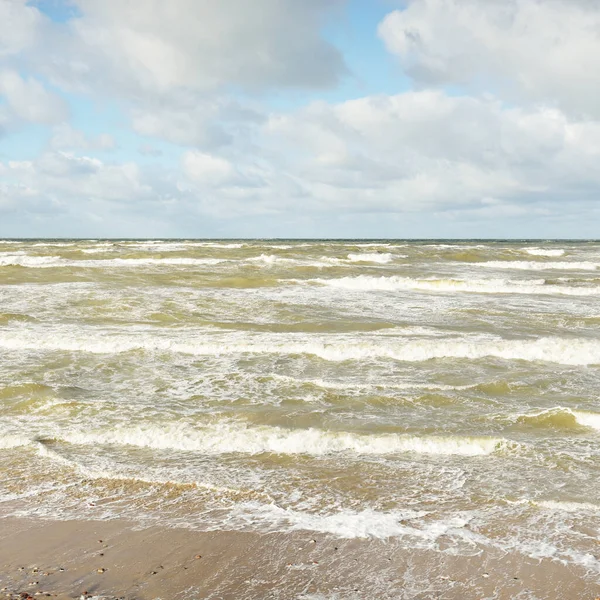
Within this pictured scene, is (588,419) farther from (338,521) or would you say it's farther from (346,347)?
(346,347)

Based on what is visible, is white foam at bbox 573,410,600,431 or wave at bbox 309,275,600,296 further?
wave at bbox 309,275,600,296

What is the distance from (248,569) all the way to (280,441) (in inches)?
102

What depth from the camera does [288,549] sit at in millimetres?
4277

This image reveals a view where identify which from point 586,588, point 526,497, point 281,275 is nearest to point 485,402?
point 526,497

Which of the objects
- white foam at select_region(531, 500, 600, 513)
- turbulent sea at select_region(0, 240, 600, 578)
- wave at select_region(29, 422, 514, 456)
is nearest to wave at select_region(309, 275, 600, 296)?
turbulent sea at select_region(0, 240, 600, 578)

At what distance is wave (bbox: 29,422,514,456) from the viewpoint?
6.40 m

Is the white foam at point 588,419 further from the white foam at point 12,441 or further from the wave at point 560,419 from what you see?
the white foam at point 12,441

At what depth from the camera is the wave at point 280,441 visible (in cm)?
640

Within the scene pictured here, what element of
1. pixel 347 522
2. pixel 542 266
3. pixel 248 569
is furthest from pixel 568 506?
pixel 542 266

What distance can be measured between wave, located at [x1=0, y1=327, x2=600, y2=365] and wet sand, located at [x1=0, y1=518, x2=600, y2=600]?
642 centimetres

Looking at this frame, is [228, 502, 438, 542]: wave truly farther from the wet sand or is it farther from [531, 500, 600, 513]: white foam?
[531, 500, 600, 513]: white foam

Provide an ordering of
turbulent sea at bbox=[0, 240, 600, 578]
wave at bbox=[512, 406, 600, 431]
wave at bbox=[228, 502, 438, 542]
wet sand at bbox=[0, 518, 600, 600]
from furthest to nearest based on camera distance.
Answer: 1. wave at bbox=[512, 406, 600, 431]
2. turbulent sea at bbox=[0, 240, 600, 578]
3. wave at bbox=[228, 502, 438, 542]
4. wet sand at bbox=[0, 518, 600, 600]

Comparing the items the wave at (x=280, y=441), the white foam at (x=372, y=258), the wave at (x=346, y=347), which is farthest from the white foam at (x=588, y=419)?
the white foam at (x=372, y=258)

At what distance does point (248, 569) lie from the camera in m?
4.01
